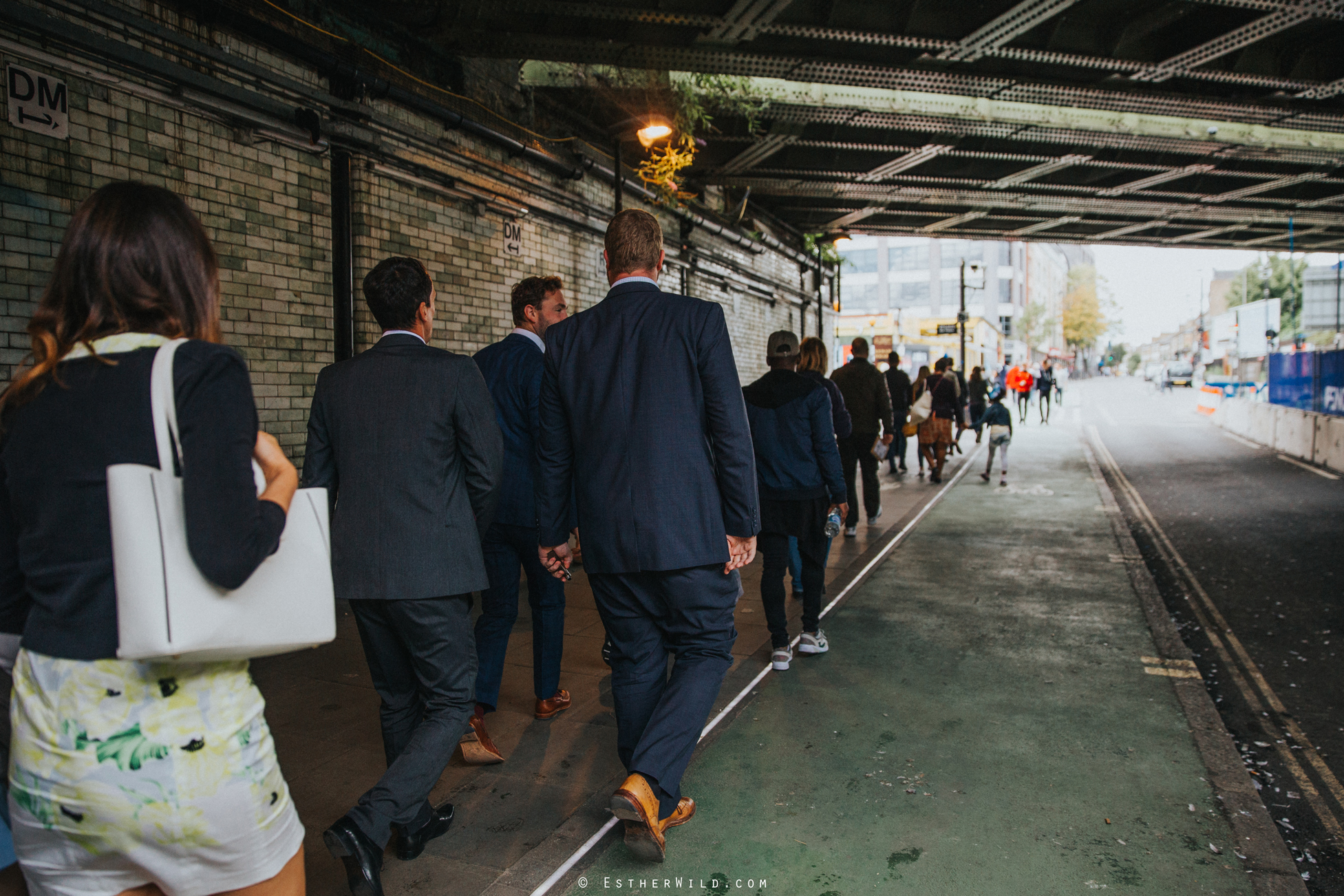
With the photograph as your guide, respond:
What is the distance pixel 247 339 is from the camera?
5.71 m

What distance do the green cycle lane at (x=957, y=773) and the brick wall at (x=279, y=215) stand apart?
4.15 meters

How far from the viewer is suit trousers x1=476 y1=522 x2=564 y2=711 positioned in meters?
3.85

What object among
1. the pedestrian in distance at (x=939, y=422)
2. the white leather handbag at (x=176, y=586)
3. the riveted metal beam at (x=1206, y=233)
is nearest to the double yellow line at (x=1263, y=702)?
the white leather handbag at (x=176, y=586)

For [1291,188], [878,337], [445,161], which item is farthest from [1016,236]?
[445,161]

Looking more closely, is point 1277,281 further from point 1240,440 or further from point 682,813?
point 682,813

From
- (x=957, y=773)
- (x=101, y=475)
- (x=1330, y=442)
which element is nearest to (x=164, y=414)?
(x=101, y=475)

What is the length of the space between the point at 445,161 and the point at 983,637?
19.3ft

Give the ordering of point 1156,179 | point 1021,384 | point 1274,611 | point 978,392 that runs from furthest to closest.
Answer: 1. point 1021,384
2. point 978,392
3. point 1156,179
4. point 1274,611

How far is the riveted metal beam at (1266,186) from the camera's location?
15.1 meters

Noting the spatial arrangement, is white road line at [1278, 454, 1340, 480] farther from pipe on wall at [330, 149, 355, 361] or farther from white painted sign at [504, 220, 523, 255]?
pipe on wall at [330, 149, 355, 361]

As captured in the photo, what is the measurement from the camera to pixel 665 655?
10.0 feet

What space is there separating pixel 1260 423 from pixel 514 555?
2139cm

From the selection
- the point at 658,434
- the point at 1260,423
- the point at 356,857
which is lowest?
the point at 356,857

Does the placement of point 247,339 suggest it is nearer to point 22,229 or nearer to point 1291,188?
point 22,229
